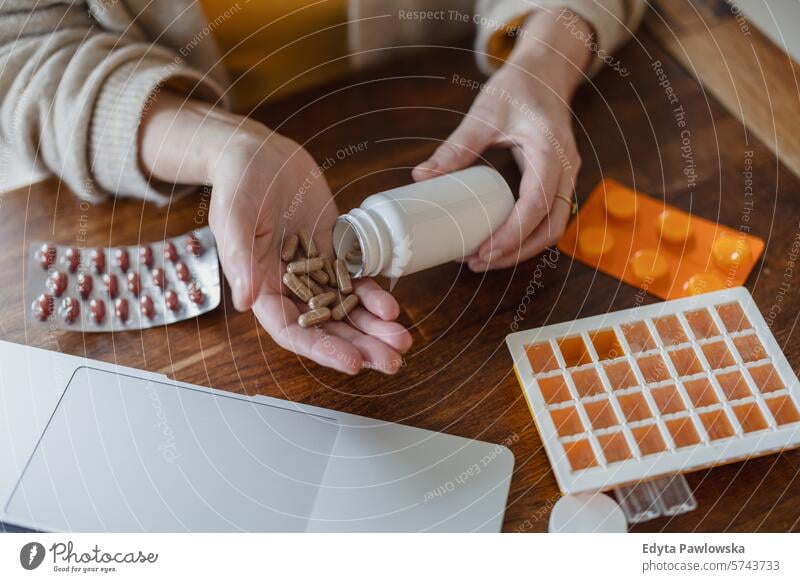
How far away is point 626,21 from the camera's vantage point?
35.7 inches

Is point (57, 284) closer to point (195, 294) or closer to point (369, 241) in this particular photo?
point (195, 294)

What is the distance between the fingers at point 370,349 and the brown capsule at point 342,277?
0.04 meters

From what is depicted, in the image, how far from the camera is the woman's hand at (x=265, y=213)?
637mm

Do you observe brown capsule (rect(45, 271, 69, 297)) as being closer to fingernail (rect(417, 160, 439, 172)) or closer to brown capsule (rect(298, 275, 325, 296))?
brown capsule (rect(298, 275, 325, 296))

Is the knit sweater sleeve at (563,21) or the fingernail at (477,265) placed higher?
the knit sweater sleeve at (563,21)

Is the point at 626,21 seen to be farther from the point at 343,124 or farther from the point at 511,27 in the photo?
the point at 343,124

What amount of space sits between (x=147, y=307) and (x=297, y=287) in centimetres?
16

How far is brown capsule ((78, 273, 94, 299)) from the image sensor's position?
2.33 ft

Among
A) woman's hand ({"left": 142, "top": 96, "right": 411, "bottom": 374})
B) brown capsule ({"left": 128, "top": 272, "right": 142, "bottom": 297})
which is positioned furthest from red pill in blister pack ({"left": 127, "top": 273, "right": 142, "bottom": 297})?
woman's hand ({"left": 142, "top": 96, "right": 411, "bottom": 374})

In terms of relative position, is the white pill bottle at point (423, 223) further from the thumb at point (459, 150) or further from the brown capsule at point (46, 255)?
the brown capsule at point (46, 255)

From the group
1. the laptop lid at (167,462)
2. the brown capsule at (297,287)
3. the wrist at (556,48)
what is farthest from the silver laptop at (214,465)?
the wrist at (556,48)

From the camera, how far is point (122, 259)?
73 cm

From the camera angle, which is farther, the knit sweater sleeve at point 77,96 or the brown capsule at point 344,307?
the knit sweater sleeve at point 77,96

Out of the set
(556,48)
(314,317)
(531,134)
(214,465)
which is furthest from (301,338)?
(556,48)
